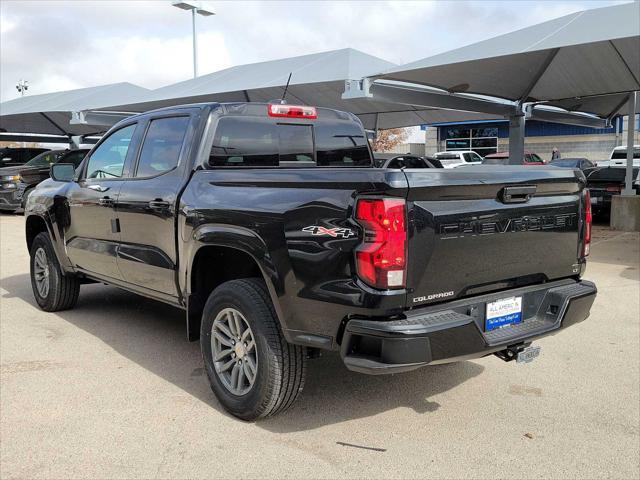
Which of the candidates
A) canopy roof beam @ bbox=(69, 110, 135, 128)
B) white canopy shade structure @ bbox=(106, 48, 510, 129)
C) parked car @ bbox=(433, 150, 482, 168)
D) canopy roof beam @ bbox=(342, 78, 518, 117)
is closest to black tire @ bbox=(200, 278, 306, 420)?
canopy roof beam @ bbox=(342, 78, 518, 117)

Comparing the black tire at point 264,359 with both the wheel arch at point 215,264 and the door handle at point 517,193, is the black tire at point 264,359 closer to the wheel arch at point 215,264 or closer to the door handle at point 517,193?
the wheel arch at point 215,264

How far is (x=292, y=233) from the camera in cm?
316

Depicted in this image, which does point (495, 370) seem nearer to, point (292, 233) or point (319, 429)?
point (319, 429)

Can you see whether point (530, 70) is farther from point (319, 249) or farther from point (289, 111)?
point (319, 249)

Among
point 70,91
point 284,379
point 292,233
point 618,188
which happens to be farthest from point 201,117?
point 70,91

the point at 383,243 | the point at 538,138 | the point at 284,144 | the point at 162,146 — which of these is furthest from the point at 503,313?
the point at 538,138

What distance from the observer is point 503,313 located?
3.33 m

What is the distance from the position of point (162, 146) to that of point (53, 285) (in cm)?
243

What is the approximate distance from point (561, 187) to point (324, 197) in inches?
60.8

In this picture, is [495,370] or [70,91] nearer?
[495,370]

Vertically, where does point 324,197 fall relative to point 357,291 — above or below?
above

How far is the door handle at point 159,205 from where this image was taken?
414cm

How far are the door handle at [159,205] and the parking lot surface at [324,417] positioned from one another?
1.23 meters

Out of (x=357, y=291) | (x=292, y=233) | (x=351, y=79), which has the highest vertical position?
(x=351, y=79)
